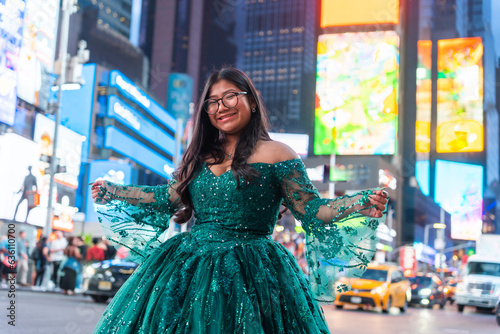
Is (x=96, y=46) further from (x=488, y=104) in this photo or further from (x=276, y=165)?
→ (x=276, y=165)

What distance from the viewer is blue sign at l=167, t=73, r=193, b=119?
69.9 meters

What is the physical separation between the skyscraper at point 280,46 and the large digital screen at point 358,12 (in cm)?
6782

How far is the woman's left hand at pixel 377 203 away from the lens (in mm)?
2512

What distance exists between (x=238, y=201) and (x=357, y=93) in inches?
2135

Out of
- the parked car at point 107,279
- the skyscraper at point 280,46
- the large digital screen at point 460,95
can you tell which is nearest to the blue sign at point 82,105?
the parked car at point 107,279

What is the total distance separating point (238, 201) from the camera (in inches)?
102

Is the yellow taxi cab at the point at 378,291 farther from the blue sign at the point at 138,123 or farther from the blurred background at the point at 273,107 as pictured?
the blue sign at the point at 138,123

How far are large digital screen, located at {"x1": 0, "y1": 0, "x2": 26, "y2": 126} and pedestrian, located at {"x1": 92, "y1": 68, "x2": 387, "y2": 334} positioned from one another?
1038 centimetres

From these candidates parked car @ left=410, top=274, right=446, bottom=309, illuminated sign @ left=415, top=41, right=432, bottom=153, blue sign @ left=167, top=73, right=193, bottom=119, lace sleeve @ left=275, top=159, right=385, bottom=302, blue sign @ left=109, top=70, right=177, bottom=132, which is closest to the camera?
lace sleeve @ left=275, top=159, right=385, bottom=302

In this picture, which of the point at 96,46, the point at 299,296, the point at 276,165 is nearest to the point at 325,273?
the point at 299,296

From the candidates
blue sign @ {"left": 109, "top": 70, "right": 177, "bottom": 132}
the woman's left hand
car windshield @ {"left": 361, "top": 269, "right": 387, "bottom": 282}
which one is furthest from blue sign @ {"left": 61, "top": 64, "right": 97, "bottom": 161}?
the woman's left hand

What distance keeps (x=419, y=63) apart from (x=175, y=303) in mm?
81016

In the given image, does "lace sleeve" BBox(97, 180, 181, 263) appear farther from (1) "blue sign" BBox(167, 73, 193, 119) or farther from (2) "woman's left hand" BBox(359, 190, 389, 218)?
(1) "blue sign" BBox(167, 73, 193, 119)

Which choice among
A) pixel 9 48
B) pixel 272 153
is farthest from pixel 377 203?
pixel 9 48
